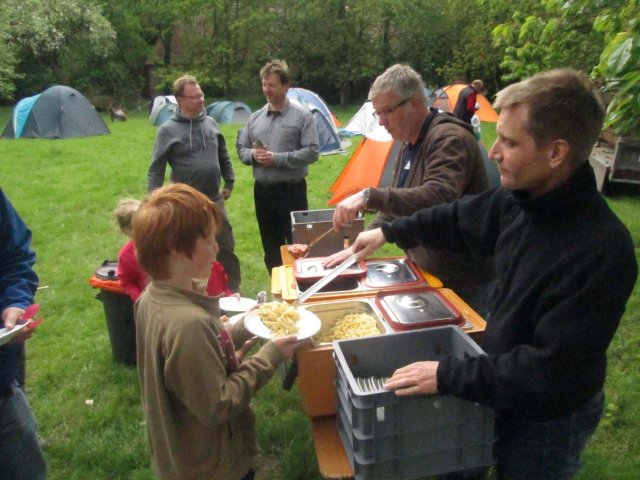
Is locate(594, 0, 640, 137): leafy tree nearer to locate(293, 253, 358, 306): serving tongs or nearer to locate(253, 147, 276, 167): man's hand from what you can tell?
locate(293, 253, 358, 306): serving tongs

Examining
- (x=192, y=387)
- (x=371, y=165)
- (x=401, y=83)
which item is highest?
(x=401, y=83)

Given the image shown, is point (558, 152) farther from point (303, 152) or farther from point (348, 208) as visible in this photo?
point (303, 152)

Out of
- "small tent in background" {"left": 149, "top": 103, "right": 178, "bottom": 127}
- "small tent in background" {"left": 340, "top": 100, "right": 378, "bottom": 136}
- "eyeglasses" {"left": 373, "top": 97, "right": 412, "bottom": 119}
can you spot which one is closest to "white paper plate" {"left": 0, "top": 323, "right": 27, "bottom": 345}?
"eyeglasses" {"left": 373, "top": 97, "right": 412, "bottom": 119}

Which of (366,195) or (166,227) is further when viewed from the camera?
(366,195)

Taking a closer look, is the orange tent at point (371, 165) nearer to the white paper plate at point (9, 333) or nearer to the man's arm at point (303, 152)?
the man's arm at point (303, 152)

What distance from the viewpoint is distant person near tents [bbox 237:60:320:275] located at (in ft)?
14.7

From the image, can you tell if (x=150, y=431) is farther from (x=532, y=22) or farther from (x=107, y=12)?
(x=107, y=12)

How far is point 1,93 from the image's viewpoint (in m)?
20.5

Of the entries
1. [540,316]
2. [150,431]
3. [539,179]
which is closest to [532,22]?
[539,179]

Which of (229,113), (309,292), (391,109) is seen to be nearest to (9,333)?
(309,292)

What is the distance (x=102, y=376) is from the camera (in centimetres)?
386

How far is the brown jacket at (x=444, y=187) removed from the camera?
8.23 feet

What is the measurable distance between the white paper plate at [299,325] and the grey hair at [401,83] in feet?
4.25

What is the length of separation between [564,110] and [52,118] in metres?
15.5
